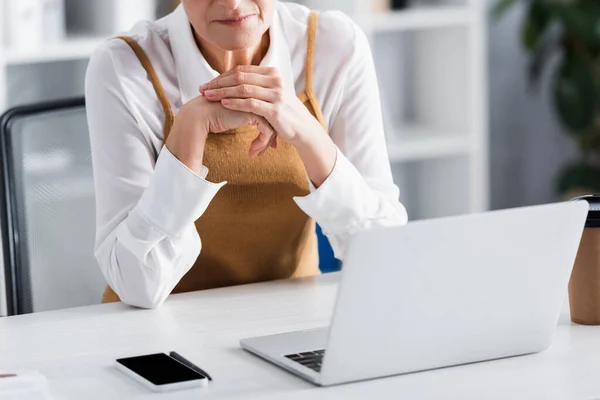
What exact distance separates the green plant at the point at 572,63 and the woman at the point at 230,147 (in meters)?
1.74

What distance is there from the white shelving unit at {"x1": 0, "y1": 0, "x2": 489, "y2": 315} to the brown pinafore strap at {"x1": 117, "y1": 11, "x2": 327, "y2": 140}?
1.23m

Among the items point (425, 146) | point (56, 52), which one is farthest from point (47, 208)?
point (425, 146)

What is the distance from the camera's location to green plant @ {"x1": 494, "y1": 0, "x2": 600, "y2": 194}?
3.31 m

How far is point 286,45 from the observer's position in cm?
170

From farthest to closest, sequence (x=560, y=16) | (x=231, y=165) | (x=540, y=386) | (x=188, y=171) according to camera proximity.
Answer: (x=560, y=16), (x=231, y=165), (x=188, y=171), (x=540, y=386)

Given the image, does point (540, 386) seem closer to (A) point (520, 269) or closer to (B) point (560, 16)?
(A) point (520, 269)

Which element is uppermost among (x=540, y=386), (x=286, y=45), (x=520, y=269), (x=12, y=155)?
(x=286, y=45)

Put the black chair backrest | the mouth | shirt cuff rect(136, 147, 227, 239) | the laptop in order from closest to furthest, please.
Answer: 1. the laptop
2. shirt cuff rect(136, 147, 227, 239)
3. the mouth
4. the black chair backrest

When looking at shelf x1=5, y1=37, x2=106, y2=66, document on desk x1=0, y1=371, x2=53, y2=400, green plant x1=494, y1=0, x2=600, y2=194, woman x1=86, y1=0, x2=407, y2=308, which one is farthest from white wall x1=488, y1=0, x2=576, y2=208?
document on desk x1=0, y1=371, x2=53, y2=400

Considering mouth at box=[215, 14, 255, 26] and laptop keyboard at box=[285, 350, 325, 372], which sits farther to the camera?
mouth at box=[215, 14, 255, 26]

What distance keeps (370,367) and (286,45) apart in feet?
2.42

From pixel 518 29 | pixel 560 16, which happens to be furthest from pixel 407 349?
pixel 518 29

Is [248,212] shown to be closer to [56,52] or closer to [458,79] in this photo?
[56,52]

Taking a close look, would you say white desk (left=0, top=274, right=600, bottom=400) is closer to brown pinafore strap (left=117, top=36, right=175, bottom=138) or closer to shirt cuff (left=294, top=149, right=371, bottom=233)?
shirt cuff (left=294, top=149, right=371, bottom=233)
